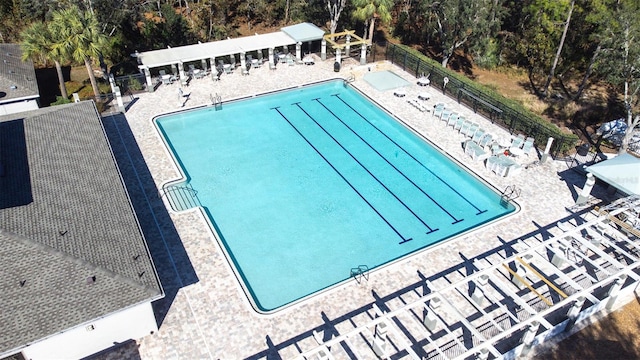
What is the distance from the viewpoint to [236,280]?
19516 millimetres


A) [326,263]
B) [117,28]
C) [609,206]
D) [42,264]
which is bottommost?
[326,263]

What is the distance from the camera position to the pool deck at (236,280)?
1703cm

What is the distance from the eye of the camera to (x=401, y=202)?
24953 mm

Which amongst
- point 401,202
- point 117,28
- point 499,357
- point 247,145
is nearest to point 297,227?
point 401,202

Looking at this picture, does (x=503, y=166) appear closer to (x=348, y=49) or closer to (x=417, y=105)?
(x=417, y=105)

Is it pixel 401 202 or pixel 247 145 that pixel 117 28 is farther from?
pixel 401 202

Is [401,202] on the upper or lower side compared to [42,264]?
lower

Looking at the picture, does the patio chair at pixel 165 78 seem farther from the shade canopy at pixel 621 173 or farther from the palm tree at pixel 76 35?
the shade canopy at pixel 621 173

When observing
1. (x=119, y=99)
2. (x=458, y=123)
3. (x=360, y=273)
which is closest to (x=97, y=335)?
(x=360, y=273)

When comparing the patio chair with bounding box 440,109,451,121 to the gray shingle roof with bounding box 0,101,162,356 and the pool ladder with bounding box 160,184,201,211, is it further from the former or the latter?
the gray shingle roof with bounding box 0,101,162,356

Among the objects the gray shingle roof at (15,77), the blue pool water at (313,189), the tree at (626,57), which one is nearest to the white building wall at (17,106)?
the gray shingle roof at (15,77)

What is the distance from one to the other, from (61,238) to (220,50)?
69.2 feet

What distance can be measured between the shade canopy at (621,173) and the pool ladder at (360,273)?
42.0 feet

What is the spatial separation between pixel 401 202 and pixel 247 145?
10.2 m
